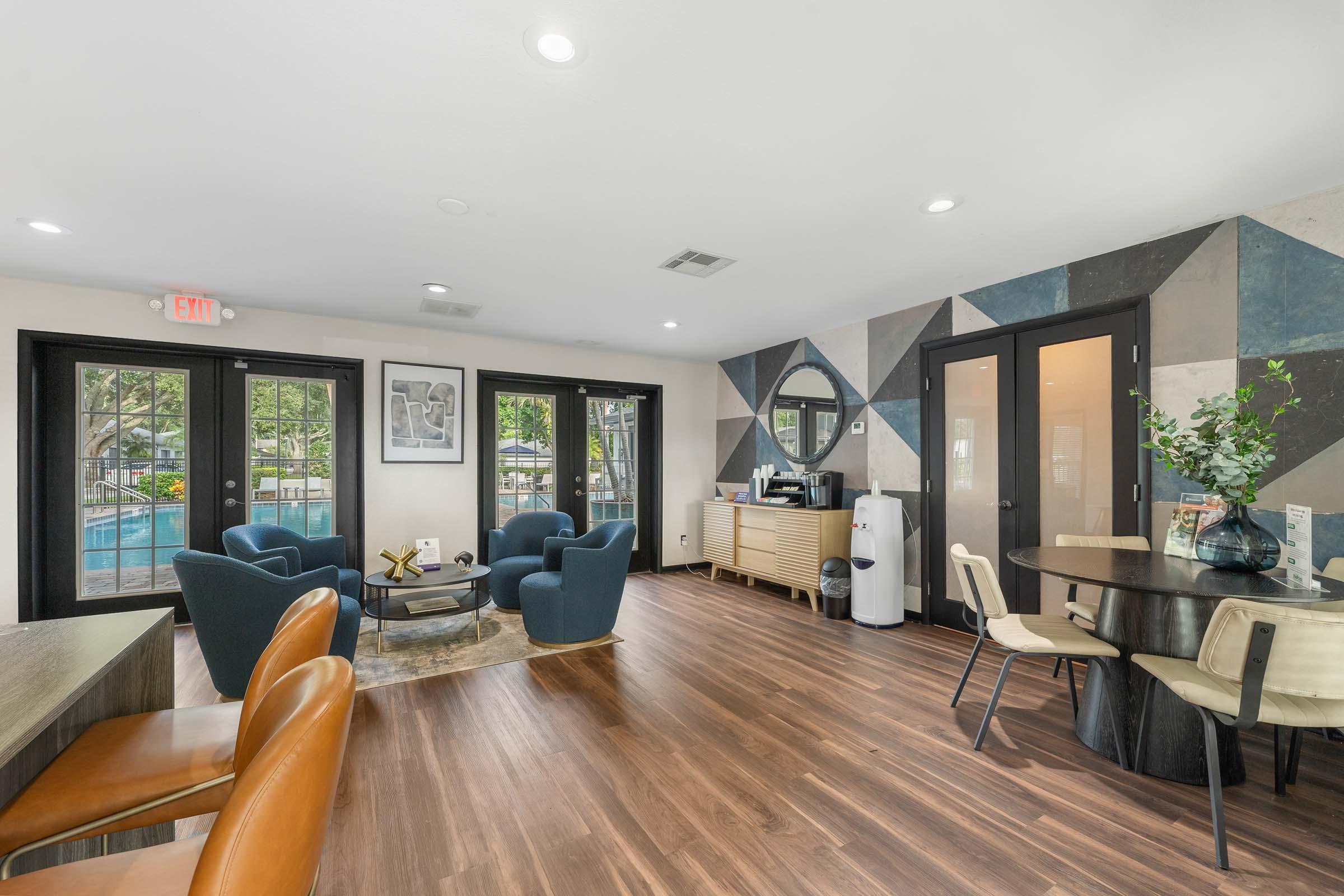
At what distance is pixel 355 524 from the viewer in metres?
5.07

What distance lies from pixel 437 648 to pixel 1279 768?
436 centimetres

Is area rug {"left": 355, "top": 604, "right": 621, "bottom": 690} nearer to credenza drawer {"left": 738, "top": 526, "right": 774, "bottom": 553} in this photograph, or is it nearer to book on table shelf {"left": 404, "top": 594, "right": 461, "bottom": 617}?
book on table shelf {"left": 404, "top": 594, "right": 461, "bottom": 617}

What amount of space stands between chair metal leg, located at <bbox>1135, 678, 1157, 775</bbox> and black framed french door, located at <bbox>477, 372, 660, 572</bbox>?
477 cm

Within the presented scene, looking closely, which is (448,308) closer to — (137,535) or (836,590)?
(137,535)

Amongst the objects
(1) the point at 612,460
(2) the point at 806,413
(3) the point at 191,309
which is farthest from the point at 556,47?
(1) the point at 612,460

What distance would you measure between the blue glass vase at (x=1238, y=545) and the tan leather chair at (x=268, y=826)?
10.8 feet

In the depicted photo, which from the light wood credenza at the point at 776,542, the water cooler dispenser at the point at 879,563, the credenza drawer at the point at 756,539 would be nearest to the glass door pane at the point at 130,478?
the light wood credenza at the point at 776,542

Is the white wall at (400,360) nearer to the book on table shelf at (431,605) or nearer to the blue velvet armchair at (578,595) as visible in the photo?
the book on table shelf at (431,605)

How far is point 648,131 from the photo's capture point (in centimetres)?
225

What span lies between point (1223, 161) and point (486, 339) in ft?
17.7

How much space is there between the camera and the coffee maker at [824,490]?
17.1ft

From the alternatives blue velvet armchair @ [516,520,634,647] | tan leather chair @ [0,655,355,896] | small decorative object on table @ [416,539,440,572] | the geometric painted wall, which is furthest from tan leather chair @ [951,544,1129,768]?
small decorative object on table @ [416,539,440,572]

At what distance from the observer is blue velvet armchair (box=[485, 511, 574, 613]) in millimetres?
4754

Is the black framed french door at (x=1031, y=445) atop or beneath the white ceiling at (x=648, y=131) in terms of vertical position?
beneath
